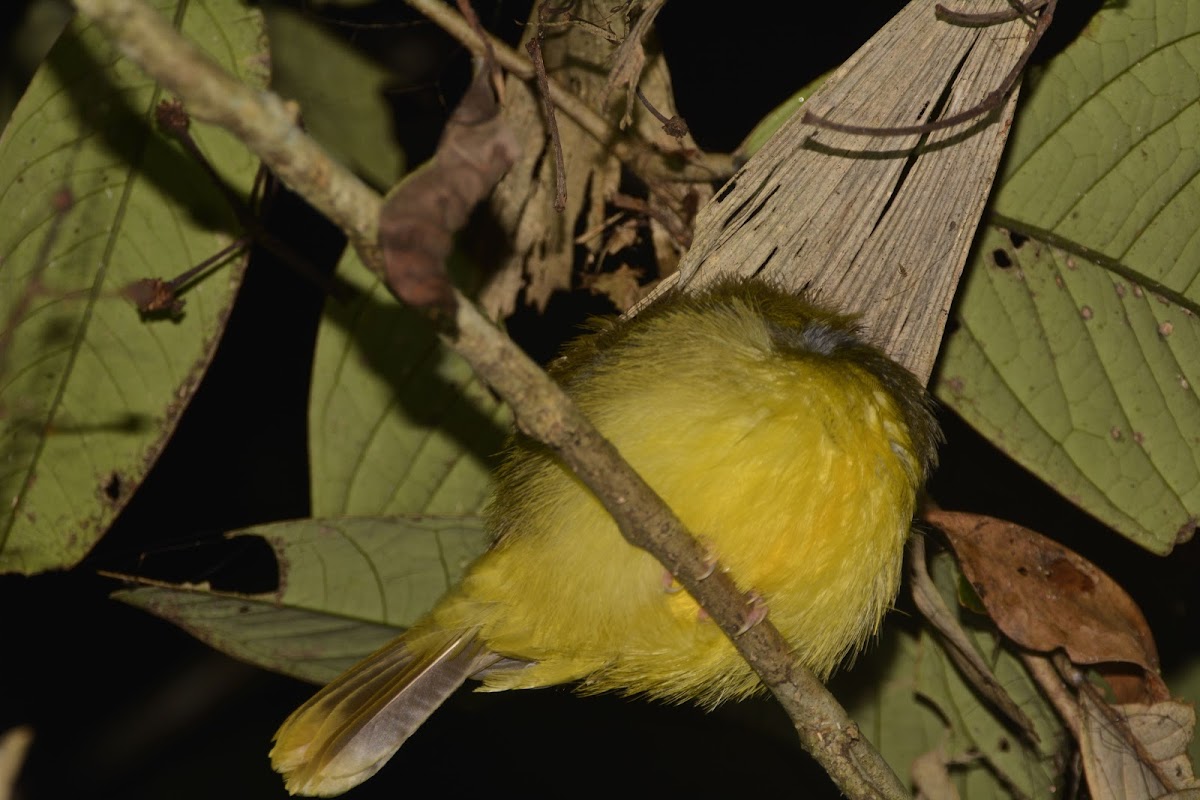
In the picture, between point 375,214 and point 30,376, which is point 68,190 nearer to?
point 30,376

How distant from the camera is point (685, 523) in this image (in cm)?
177

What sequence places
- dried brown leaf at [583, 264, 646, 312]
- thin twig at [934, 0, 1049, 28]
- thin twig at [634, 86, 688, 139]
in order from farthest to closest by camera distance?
dried brown leaf at [583, 264, 646, 312] → thin twig at [634, 86, 688, 139] → thin twig at [934, 0, 1049, 28]

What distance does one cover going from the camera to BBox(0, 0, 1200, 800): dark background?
115 inches

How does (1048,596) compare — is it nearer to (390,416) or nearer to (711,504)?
(711,504)

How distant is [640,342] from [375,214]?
2.96ft

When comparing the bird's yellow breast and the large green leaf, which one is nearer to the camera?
the bird's yellow breast

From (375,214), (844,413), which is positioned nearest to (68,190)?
(375,214)

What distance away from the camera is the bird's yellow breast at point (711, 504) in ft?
5.74

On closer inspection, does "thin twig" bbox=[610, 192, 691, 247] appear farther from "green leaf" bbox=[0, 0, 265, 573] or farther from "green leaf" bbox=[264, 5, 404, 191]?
"green leaf" bbox=[0, 0, 265, 573]

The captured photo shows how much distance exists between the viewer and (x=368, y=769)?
2.13 metres

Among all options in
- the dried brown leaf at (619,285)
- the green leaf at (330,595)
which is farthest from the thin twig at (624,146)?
the green leaf at (330,595)

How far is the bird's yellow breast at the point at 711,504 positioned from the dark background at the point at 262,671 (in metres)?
0.82

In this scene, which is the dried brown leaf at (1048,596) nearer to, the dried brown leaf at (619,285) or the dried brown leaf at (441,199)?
the dried brown leaf at (619,285)

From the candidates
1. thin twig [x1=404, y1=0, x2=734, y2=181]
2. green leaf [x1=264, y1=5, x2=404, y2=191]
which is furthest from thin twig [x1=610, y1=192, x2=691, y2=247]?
green leaf [x1=264, y1=5, x2=404, y2=191]
